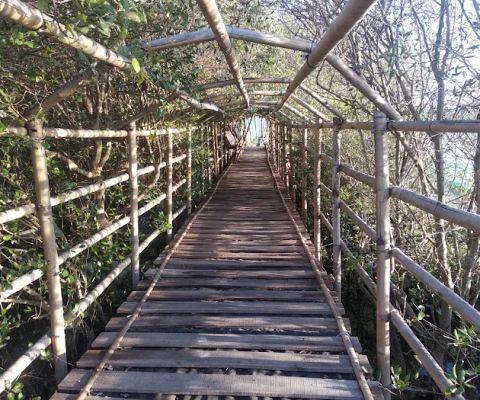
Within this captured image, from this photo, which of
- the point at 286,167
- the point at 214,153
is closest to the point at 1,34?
the point at 286,167

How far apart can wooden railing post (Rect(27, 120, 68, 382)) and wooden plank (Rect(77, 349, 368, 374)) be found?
0.13 metres

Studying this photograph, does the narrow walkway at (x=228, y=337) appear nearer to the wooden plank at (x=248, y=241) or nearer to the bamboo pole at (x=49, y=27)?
the wooden plank at (x=248, y=241)

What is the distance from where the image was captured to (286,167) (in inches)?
322

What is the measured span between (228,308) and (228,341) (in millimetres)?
418

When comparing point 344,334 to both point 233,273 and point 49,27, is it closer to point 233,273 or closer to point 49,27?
point 233,273

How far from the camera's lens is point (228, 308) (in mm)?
2857

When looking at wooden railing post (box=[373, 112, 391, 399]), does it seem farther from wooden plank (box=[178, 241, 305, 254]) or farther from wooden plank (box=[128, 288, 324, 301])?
wooden plank (box=[178, 241, 305, 254])

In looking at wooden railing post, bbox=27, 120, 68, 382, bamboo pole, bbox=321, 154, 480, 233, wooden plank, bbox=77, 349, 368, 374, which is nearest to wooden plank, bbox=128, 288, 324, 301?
wooden plank, bbox=77, 349, 368, 374

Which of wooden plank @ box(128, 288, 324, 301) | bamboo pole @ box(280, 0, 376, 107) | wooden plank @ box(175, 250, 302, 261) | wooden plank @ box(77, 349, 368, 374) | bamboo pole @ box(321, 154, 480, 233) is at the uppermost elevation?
bamboo pole @ box(280, 0, 376, 107)

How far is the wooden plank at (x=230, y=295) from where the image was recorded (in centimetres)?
302

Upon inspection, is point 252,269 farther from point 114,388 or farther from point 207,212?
point 207,212

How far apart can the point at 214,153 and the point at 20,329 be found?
7057 millimetres

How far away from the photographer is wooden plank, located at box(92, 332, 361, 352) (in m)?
2.38

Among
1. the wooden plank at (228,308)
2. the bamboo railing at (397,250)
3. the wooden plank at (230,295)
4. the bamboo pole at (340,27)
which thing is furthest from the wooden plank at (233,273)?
the bamboo pole at (340,27)
